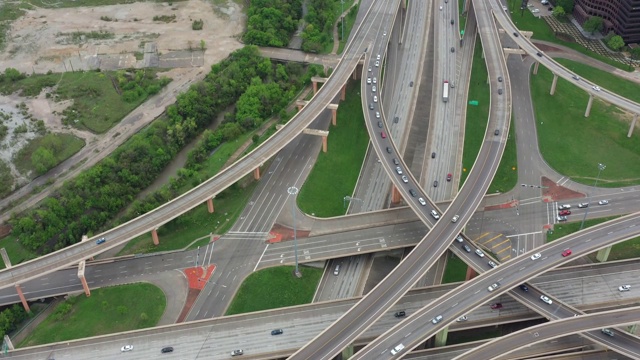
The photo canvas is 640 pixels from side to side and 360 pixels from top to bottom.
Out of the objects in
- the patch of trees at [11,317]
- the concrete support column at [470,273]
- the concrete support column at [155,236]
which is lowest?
the patch of trees at [11,317]

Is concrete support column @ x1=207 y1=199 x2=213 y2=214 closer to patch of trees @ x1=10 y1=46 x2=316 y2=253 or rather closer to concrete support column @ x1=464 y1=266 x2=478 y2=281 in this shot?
patch of trees @ x1=10 y1=46 x2=316 y2=253

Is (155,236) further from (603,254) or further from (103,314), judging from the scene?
(603,254)

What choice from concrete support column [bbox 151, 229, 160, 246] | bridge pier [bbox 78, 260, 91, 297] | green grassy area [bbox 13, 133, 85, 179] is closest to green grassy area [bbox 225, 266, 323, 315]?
concrete support column [bbox 151, 229, 160, 246]

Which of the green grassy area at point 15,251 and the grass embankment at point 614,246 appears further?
the green grassy area at point 15,251

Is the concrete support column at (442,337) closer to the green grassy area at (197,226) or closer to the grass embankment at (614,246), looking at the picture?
the grass embankment at (614,246)

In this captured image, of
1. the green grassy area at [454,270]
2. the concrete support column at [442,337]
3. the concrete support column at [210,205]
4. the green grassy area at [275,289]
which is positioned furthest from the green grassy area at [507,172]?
the concrete support column at [210,205]

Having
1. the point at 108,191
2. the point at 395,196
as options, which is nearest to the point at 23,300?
the point at 108,191

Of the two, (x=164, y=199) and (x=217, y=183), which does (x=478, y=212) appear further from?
(x=164, y=199)
